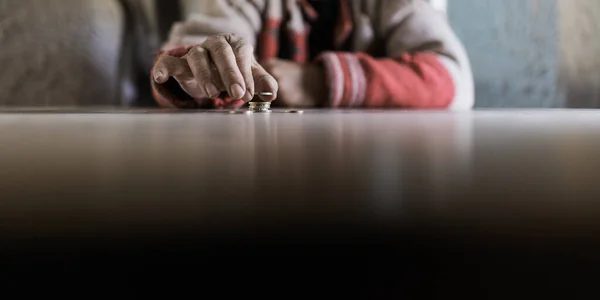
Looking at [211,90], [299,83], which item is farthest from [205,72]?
[299,83]

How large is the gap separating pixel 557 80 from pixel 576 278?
1.93 metres

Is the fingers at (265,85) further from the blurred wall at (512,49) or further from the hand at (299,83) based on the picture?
the blurred wall at (512,49)

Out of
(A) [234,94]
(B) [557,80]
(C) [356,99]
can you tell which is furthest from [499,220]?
(B) [557,80]

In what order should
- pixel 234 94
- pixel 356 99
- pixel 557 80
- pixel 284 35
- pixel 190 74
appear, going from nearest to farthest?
pixel 234 94, pixel 190 74, pixel 356 99, pixel 284 35, pixel 557 80

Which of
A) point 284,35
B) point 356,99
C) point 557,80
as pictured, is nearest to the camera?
point 356,99

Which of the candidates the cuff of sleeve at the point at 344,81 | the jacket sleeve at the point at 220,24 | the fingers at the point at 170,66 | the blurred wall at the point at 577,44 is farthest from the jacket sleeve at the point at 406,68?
the blurred wall at the point at 577,44

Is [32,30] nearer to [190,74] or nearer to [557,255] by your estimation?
[190,74]

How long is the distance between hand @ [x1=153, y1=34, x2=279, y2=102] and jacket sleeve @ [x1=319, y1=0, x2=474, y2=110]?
1.27ft

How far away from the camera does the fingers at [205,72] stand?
1.83 feet

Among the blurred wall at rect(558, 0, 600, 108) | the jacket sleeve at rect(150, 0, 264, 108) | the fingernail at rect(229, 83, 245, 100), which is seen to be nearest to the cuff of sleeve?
the jacket sleeve at rect(150, 0, 264, 108)

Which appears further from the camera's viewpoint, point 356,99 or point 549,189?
point 356,99

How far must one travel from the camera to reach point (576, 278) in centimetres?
5

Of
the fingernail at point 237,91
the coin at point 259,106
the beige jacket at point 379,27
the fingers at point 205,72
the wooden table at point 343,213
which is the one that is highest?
the beige jacket at point 379,27

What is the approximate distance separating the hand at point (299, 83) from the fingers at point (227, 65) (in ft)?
1.19
